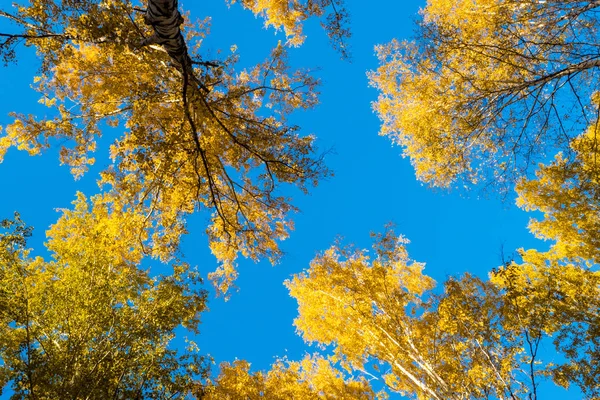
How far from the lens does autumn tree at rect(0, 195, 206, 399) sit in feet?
17.1

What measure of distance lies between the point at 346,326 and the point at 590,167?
24.8 feet

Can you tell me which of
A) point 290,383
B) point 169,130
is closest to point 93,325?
point 169,130

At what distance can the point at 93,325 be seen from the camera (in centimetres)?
590

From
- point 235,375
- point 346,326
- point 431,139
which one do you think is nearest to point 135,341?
point 235,375

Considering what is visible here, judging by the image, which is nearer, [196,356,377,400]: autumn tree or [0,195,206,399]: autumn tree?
[0,195,206,399]: autumn tree

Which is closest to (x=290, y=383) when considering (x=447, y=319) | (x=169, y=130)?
(x=447, y=319)

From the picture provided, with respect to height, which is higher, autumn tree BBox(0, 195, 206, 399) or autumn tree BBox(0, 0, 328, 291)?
autumn tree BBox(0, 0, 328, 291)

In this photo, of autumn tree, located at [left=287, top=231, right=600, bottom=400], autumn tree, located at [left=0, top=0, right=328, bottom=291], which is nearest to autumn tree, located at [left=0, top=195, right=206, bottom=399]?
autumn tree, located at [left=0, top=0, right=328, bottom=291]

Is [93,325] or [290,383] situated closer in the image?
[93,325]

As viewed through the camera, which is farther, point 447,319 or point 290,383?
point 290,383

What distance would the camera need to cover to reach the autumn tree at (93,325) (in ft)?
17.1

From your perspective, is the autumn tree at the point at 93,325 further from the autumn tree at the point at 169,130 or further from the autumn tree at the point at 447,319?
the autumn tree at the point at 447,319

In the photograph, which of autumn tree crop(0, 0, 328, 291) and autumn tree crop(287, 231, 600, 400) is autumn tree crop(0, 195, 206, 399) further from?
autumn tree crop(287, 231, 600, 400)

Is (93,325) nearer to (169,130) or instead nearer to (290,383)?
(169,130)
